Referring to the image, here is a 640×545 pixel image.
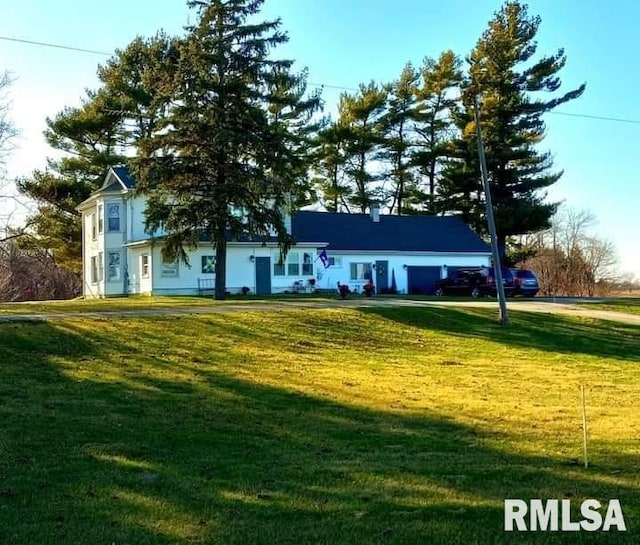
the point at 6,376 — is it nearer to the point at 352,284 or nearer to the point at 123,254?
the point at 123,254

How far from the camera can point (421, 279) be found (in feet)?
146

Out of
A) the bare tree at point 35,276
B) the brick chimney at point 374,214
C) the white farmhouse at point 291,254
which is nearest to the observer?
the white farmhouse at point 291,254

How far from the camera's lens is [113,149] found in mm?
49438

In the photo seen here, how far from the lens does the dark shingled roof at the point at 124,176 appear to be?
3930 centimetres

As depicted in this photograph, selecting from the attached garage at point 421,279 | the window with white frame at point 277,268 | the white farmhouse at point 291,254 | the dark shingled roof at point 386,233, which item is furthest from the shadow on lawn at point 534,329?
the dark shingled roof at point 386,233

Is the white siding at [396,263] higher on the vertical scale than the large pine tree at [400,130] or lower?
lower

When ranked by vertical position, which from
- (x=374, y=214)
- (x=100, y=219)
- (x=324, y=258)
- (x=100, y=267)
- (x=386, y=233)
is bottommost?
(x=100, y=267)

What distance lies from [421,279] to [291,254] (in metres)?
9.40

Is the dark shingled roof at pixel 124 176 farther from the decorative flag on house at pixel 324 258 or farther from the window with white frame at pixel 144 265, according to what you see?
the decorative flag on house at pixel 324 258

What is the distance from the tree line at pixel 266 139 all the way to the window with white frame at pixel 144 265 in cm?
606

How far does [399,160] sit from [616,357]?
37.1 m

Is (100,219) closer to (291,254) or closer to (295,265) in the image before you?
(291,254)

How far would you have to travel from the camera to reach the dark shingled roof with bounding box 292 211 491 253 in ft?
143

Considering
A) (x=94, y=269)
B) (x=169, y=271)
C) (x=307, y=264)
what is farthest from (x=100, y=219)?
(x=307, y=264)
